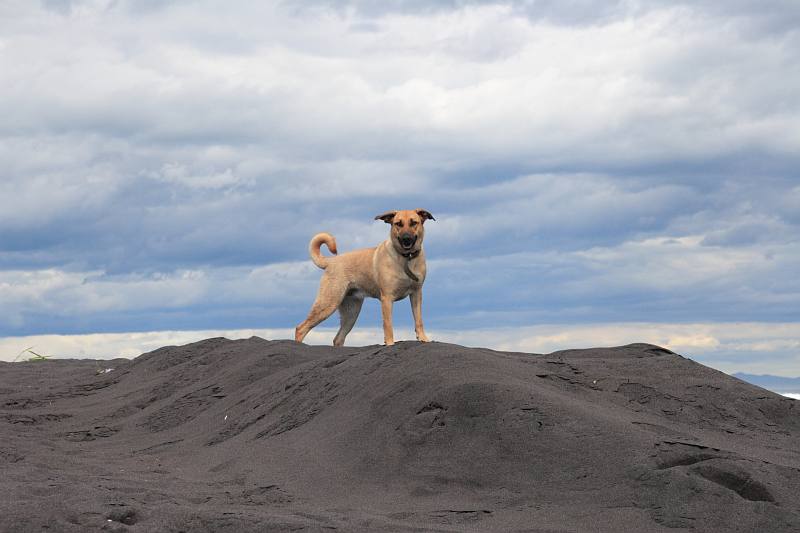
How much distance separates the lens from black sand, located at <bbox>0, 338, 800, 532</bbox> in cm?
639

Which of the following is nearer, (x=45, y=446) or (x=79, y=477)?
(x=79, y=477)

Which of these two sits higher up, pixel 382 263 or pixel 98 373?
pixel 382 263

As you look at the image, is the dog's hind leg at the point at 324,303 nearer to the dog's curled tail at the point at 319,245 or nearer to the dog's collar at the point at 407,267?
the dog's curled tail at the point at 319,245

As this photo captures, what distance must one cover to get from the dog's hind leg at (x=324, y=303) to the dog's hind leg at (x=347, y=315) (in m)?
0.33

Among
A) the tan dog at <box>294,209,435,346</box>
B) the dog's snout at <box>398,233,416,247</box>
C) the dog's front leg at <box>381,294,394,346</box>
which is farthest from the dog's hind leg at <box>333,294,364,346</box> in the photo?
the dog's snout at <box>398,233,416,247</box>

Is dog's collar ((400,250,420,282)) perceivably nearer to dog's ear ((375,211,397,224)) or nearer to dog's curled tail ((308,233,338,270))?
dog's ear ((375,211,397,224))

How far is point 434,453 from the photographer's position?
25.0ft

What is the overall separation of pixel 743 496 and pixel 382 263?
5905 millimetres

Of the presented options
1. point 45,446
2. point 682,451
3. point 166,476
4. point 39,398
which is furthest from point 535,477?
point 39,398

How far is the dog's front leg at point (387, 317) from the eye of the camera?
11.3m

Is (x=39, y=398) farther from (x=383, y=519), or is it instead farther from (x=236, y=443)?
(x=383, y=519)

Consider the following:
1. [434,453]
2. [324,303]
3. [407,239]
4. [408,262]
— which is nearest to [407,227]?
[407,239]

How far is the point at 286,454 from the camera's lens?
8.51 meters

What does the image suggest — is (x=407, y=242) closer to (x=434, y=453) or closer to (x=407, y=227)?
(x=407, y=227)
